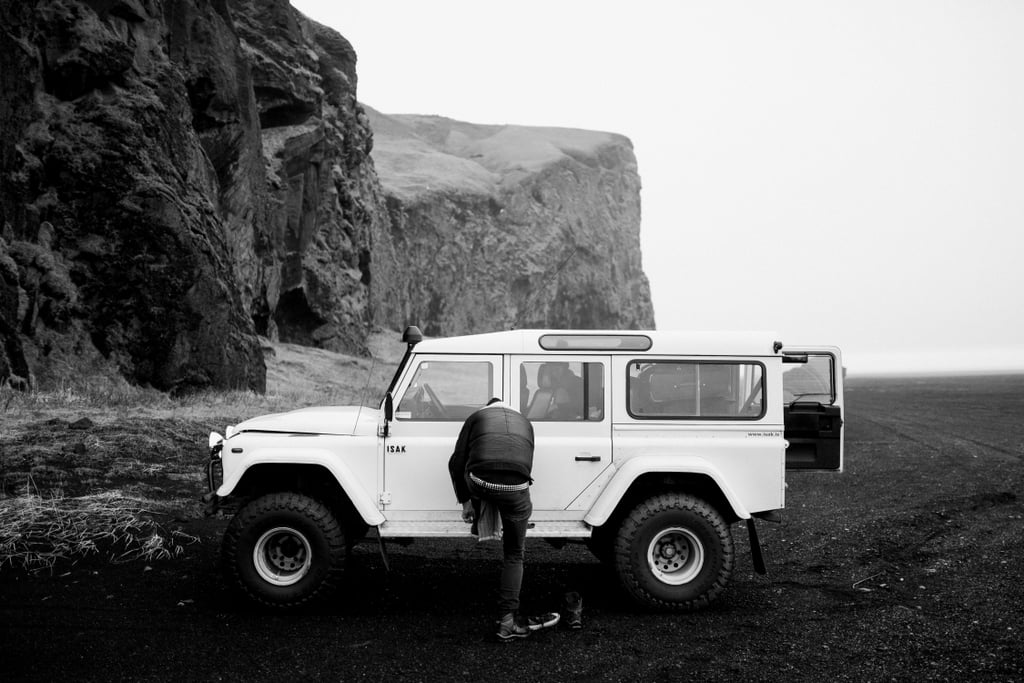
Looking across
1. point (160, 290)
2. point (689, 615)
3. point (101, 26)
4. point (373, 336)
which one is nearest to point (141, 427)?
point (160, 290)

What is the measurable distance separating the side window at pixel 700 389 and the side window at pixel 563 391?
353 mm

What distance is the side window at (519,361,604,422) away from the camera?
7086 millimetres

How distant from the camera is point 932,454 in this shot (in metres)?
18.2

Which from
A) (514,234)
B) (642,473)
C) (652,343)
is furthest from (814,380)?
(514,234)

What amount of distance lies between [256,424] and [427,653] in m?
2.54

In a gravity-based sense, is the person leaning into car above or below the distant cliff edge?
below

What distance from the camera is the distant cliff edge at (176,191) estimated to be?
18156mm

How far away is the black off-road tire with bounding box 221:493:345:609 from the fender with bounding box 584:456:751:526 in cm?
219

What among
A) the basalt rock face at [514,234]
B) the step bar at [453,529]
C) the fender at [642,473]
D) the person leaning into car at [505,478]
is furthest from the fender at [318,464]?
the basalt rock face at [514,234]

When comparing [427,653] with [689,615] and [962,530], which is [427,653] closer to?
[689,615]

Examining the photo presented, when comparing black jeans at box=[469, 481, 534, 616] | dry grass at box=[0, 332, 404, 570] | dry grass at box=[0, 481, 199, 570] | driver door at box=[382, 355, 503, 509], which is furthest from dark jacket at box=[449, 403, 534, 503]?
dry grass at box=[0, 481, 199, 570]

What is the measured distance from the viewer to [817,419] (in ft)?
24.9

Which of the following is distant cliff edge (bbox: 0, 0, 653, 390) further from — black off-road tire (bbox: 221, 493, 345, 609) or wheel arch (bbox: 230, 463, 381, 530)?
black off-road tire (bbox: 221, 493, 345, 609)

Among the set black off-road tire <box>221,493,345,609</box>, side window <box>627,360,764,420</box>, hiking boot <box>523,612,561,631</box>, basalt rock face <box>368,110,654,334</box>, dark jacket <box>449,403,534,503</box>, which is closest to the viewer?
dark jacket <box>449,403,534,503</box>
